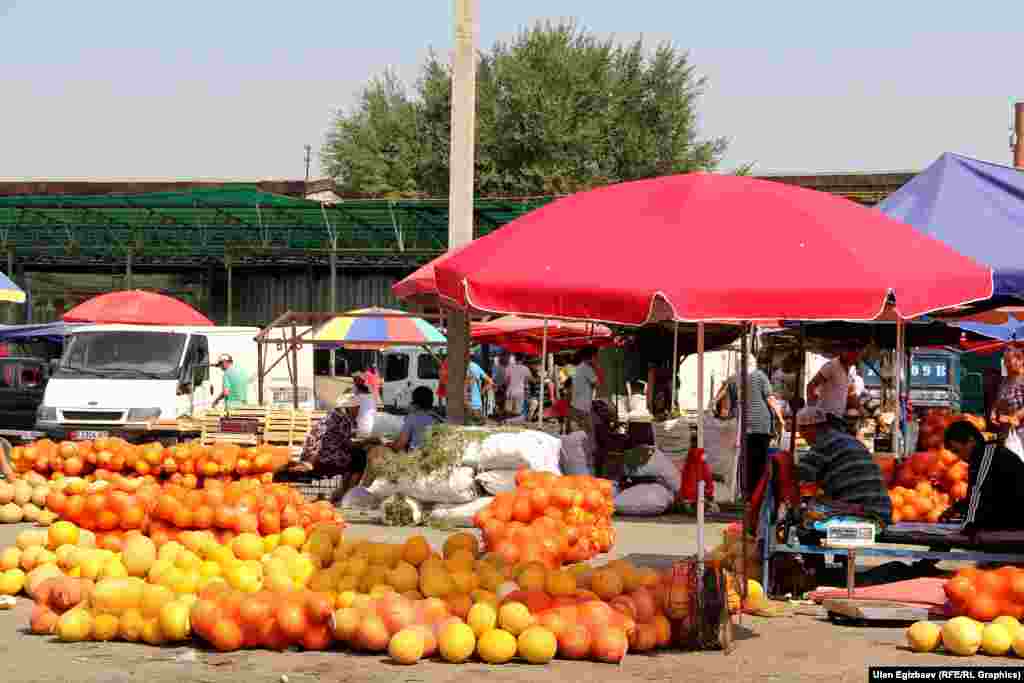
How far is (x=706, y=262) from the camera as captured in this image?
7.32 metres

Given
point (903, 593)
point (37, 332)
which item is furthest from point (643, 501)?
point (37, 332)

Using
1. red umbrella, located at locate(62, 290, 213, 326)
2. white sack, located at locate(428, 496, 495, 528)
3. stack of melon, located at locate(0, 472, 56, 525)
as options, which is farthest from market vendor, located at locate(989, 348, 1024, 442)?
red umbrella, located at locate(62, 290, 213, 326)

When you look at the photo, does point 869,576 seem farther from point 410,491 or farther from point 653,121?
point 653,121

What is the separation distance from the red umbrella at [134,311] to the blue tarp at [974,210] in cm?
1437

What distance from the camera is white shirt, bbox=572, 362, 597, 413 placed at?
63.0 feet

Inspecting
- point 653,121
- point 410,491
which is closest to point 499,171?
point 653,121

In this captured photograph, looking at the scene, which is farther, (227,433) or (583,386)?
Result: (583,386)

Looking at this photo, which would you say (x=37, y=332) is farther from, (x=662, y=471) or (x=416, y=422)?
(x=662, y=471)

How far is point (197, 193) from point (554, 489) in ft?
94.9

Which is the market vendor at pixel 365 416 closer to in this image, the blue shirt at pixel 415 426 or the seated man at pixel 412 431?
the seated man at pixel 412 431

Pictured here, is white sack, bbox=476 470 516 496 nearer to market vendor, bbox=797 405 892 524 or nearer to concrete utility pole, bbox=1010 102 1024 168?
market vendor, bbox=797 405 892 524

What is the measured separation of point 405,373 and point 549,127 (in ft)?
84.6

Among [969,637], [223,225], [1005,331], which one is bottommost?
[969,637]

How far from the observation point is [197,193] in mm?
38906
